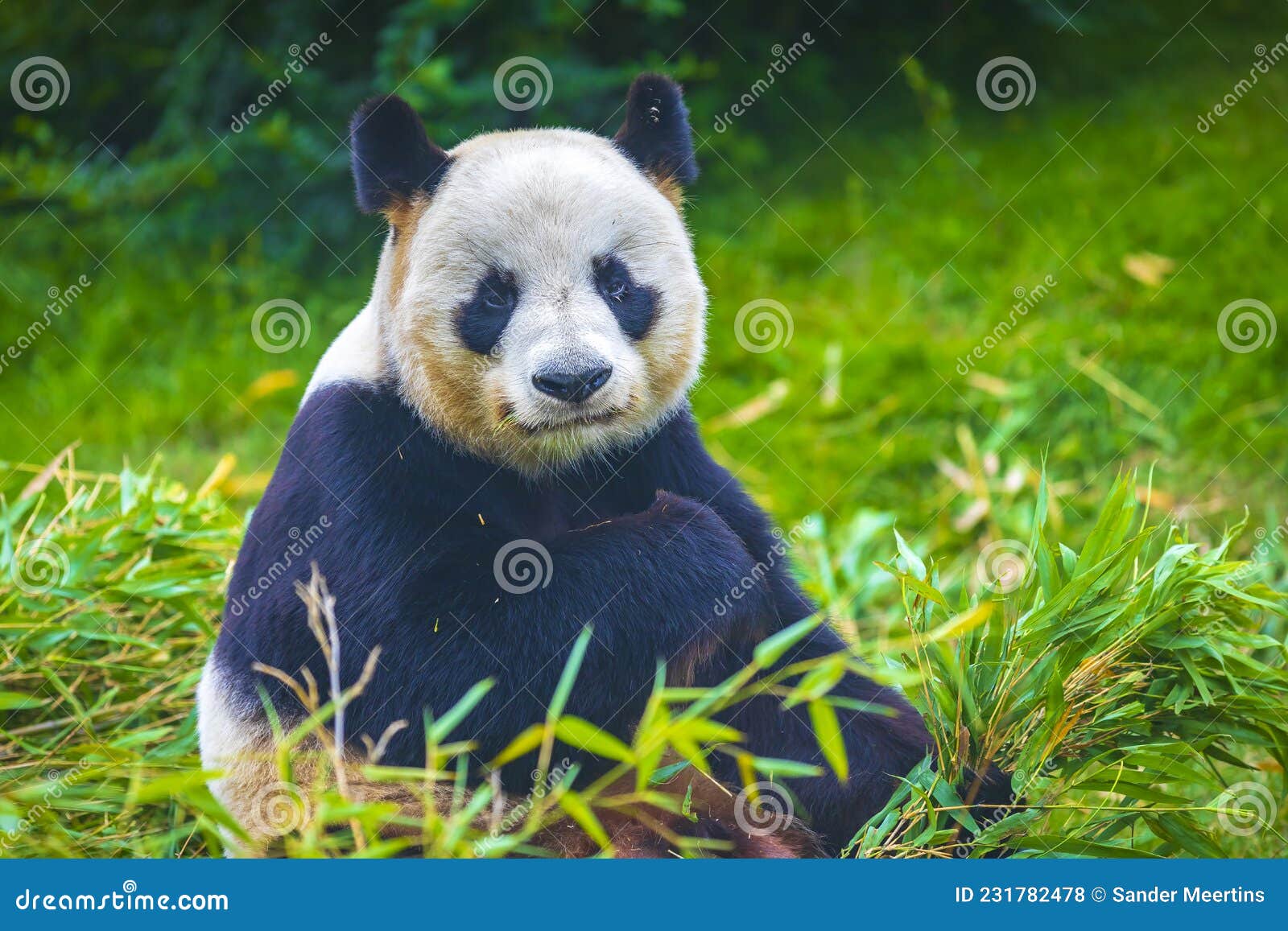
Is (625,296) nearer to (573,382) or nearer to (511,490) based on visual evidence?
(573,382)

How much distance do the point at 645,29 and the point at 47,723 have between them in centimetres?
611

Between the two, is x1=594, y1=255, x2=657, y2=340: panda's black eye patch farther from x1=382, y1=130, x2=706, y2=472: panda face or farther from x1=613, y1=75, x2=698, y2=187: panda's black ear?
x1=613, y1=75, x2=698, y2=187: panda's black ear

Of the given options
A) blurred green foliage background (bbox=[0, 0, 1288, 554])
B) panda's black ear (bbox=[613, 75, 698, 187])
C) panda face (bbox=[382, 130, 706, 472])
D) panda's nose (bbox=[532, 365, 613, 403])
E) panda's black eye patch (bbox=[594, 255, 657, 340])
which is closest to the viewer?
panda's nose (bbox=[532, 365, 613, 403])

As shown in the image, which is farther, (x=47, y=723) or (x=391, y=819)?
(x=47, y=723)

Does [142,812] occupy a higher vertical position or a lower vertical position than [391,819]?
lower

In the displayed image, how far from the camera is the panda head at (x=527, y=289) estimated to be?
11.2ft

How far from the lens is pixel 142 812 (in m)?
3.96

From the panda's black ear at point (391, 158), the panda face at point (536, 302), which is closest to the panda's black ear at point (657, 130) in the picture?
the panda face at point (536, 302)

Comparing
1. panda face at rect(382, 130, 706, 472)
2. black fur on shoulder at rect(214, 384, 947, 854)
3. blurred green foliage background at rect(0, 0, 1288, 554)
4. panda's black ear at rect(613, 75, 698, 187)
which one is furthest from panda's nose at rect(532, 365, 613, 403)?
blurred green foliage background at rect(0, 0, 1288, 554)

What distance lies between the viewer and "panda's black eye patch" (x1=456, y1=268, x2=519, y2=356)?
11.5 feet

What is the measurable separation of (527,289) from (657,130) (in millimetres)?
827

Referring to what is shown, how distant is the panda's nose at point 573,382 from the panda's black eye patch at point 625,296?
285mm

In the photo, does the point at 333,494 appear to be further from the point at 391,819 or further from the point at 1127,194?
the point at 1127,194

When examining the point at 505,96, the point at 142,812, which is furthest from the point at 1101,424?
the point at 142,812
